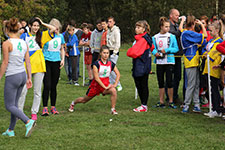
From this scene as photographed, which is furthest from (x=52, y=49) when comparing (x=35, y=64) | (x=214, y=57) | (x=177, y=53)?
(x=214, y=57)

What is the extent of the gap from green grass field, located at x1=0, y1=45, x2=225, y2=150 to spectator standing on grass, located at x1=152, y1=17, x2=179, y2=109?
2.19ft

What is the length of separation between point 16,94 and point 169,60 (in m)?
4.09

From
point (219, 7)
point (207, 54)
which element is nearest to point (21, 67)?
point (207, 54)

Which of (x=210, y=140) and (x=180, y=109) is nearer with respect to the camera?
(x=210, y=140)

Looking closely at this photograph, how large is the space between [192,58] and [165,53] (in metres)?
0.80

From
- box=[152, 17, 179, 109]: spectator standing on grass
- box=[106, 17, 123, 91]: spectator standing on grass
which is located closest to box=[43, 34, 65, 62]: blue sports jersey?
box=[152, 17, 179, 109]: spectator standing on grass

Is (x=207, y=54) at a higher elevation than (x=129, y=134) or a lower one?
higher

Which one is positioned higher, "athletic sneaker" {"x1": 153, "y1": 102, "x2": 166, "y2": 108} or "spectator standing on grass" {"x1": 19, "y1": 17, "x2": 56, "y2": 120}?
"spectator standing on grass" {"x1": 19, "y1": 17, "x2": 56, "y2": 120}

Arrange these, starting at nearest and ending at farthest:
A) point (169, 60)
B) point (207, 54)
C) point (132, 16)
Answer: point (207, 54), point (169, 60), point (132, 16)

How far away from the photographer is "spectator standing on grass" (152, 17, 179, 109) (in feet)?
31.6

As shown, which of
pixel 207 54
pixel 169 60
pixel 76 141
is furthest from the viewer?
pixel 169 60

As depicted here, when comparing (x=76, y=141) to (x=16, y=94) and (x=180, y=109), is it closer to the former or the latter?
(x=16, y=94)

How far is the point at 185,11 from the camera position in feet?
179

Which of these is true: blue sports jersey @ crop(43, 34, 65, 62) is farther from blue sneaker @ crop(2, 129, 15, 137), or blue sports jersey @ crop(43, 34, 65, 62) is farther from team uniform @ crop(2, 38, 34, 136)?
blue sneaker @ crop(2, 129, 15, 137)
